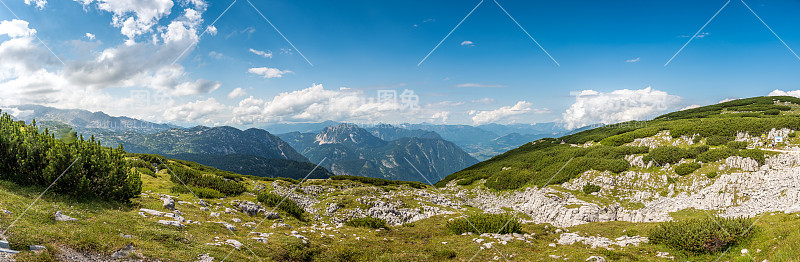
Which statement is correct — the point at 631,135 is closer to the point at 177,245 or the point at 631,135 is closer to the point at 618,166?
the point at 618,166

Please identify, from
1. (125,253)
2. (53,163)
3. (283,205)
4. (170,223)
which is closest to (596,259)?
(125,253)

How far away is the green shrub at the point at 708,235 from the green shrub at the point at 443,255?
11.2 meters

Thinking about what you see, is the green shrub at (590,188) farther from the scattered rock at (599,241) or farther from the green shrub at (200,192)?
the green shrub at (200,192)

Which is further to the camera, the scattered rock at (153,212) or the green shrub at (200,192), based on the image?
the green shrub at (200,192)

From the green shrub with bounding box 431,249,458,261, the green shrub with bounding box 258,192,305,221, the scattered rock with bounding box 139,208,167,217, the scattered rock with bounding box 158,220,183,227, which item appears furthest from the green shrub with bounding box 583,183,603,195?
the scattered rock with bounding box 139,208,167,217

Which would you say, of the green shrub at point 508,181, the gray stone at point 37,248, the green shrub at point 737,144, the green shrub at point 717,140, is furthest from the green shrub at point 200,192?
the green shrub at point 717,140

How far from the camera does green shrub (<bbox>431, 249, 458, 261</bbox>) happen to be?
16156 mm

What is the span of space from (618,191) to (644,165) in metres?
7.19

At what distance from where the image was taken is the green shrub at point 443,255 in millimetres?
16156

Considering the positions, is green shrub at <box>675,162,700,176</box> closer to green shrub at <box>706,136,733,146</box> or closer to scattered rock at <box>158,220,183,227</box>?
green shrub at <box>706,136,733,146</box>

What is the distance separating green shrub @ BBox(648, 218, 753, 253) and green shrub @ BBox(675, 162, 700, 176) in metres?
20.8

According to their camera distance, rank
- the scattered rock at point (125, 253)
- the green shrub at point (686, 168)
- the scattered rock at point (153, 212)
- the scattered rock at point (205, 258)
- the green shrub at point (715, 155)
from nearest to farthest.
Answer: the scattered rock at point (125, 253) < the scattered rock at point (205, 258) < the scattered rock at point (153, 212) < the green shrub at point (715, 155) < the green shrub at point (686, 168)

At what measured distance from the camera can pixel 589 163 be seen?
40.3 metres

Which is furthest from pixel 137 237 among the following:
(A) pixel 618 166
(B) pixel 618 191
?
(A) pixel 618 166
